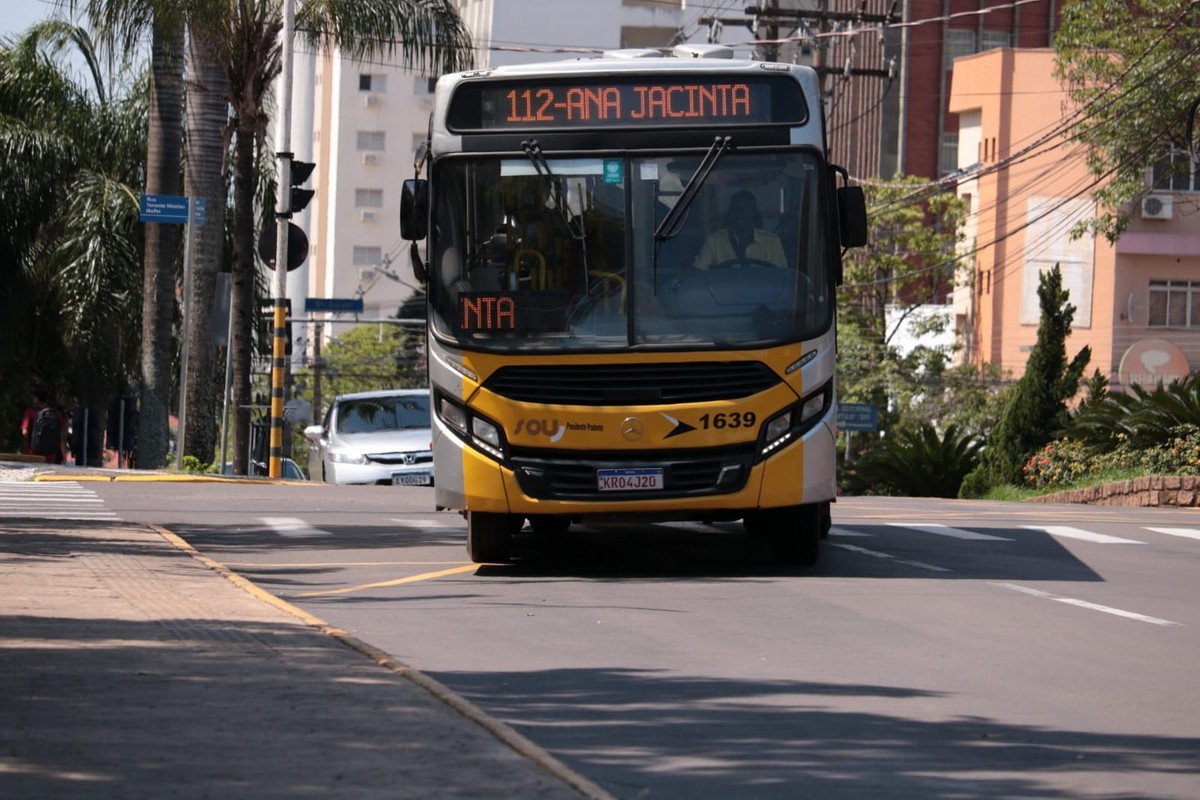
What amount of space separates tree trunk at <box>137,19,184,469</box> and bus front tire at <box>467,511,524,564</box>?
15076 mm

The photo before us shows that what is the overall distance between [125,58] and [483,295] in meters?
16.1

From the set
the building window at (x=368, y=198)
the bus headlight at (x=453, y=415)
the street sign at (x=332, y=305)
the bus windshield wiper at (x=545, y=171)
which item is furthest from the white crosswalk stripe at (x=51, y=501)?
the building window at (x=368, y=198)

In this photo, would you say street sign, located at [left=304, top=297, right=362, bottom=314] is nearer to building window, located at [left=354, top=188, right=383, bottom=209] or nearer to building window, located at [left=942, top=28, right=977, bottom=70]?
building window, located at [left=942, top=28, right=977, bottom=70]

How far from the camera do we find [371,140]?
353 ft

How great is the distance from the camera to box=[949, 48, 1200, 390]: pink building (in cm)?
5528

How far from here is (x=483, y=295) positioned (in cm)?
1262

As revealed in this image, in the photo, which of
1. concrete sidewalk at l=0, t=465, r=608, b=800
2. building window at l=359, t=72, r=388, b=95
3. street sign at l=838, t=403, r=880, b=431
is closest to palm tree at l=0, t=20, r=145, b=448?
street sign at l=838, t=403, r=880, b=431

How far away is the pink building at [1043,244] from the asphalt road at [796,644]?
130ft

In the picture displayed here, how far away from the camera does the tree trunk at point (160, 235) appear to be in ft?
88.3

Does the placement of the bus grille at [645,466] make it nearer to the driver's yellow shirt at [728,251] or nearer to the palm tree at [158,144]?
the driver's yellow shirt at [728,251]

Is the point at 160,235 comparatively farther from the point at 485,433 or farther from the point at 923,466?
the point at 485,433

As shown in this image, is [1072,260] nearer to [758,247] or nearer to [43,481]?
[43,481]

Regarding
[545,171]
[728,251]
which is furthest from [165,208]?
[728,251]

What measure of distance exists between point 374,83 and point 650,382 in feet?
321
